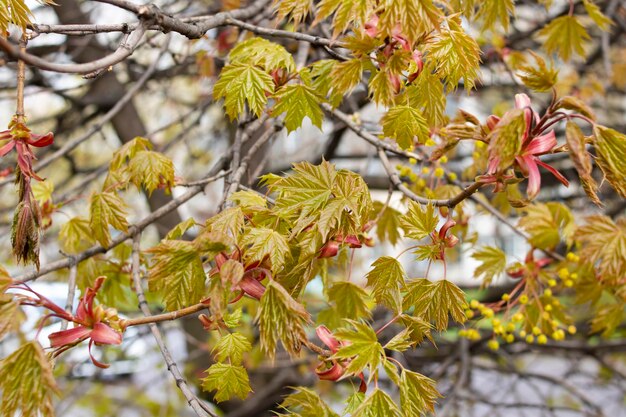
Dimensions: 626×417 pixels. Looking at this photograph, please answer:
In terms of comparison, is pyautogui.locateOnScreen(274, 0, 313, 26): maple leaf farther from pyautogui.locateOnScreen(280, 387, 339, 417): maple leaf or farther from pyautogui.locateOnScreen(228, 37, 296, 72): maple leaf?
pyautogui.locateOnScreen(280, 387, 339, 417): maple leaf

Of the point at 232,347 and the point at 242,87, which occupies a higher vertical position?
the point at 242,87

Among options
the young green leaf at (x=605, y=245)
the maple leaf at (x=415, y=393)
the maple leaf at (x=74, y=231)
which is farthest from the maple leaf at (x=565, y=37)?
the maple leaf at (x=74, y=231)

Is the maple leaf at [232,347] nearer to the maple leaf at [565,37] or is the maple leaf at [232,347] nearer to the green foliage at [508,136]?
the green foliage at [508,136]

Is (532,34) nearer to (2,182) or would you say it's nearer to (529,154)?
(529,154)

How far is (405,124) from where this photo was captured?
134 centimetres

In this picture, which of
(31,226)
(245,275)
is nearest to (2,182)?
(31,226)

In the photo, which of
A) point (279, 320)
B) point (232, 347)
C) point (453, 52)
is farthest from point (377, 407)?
point (453, 52)

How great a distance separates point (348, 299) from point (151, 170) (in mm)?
575

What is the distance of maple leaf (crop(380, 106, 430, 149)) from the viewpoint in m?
1.33

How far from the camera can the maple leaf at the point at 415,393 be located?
1.08 m

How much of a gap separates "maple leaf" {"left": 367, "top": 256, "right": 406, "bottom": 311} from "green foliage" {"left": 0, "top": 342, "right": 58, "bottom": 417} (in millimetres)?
622

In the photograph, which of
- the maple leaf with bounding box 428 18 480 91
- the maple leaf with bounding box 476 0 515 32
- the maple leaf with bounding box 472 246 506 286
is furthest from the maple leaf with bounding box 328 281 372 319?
the maple leaf with bounding box 476 0 515 32

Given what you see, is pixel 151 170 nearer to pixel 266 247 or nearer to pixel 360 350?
pixel 266 247

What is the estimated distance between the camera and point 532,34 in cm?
305
